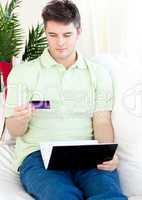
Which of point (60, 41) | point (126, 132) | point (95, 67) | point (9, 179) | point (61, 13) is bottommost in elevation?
point (9, 179)

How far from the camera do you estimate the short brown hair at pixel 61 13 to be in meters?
1.46

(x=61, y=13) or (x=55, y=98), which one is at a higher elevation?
(x=61, y=13)

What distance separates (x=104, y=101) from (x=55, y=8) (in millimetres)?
419

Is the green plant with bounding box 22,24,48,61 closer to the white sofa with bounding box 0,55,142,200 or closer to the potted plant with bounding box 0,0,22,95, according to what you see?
the potted plant with bounding box 0,0,22,95

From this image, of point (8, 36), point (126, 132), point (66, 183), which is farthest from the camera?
point (8, 36)

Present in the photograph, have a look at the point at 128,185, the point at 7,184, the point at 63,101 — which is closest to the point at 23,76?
the point at 63,101

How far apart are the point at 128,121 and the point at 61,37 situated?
0.43 m

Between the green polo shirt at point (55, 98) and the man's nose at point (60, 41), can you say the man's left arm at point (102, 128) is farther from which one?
the man's nose at point (60, 41)

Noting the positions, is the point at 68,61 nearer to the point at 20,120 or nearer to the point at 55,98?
the point at 55,98

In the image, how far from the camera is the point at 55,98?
59.7 inches

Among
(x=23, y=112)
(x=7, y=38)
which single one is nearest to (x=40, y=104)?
(x=23, y=112)

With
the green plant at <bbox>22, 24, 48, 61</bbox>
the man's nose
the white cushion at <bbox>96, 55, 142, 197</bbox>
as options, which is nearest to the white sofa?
the white cushion at <bbox>96, 55, 142, 197</bbox>

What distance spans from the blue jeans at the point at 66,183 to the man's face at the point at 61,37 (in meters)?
0.40

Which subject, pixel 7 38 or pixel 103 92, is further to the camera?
pixel 7 38
